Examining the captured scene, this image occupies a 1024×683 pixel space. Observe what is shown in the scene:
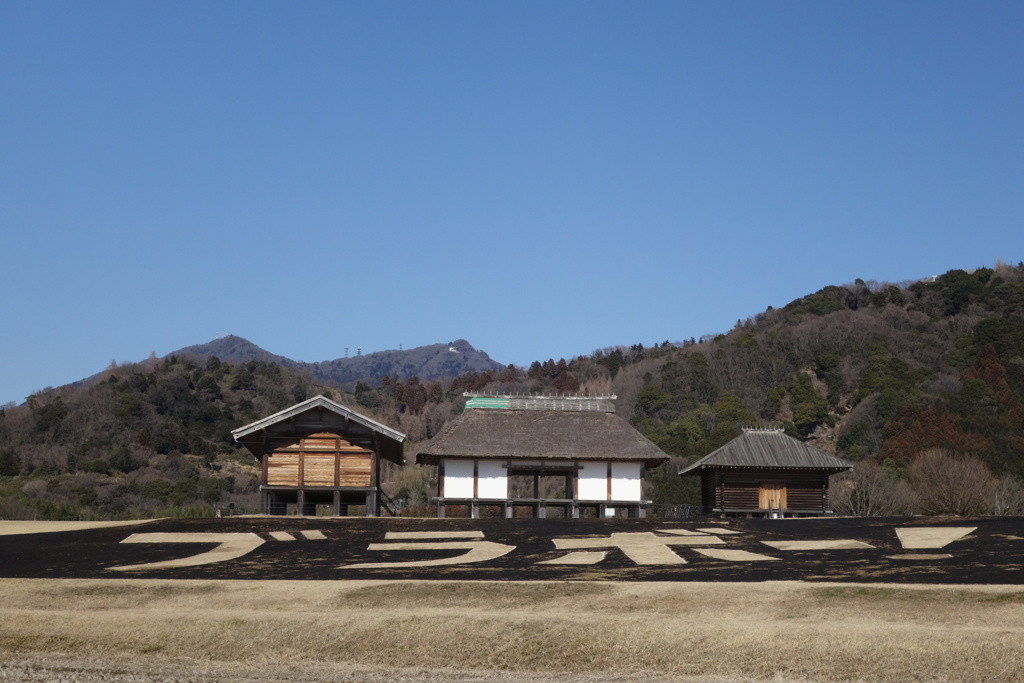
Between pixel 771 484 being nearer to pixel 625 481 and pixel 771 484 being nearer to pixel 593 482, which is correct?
pixel 625 481

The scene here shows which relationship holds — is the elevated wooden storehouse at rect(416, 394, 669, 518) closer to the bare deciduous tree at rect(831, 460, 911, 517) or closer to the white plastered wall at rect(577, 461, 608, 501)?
the white plastered wall at rect(577, 461, 608, 501)

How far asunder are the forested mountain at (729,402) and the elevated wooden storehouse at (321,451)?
29.5m

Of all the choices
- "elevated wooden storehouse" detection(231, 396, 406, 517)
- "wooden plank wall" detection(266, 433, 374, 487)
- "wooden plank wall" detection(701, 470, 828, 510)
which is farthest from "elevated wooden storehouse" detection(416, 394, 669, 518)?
"wooden plank wall" detection(701, 470, 828, 510)

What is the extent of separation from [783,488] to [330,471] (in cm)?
2126

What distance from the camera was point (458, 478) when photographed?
4791 cm

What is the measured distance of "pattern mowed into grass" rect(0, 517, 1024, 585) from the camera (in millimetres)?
27812

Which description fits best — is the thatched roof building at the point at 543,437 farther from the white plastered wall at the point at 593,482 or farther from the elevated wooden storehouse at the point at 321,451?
the elevated wooden storehouse at the point at 321,451

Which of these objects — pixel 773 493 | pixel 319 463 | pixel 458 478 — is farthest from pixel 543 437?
pixel 773 493

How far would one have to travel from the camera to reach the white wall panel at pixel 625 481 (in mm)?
48219

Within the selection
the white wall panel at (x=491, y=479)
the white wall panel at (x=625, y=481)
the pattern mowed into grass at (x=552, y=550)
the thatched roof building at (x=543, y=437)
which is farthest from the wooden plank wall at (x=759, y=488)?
the white wall panel at (x=491, y=479)

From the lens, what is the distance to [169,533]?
3647 cm

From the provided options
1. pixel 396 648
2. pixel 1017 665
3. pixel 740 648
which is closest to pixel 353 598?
pixel 396 648

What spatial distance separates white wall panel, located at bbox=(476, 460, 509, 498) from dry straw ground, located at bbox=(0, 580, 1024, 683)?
22.3 meters

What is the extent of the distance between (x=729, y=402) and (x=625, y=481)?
215 feet
